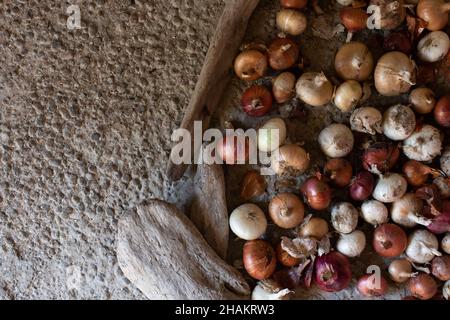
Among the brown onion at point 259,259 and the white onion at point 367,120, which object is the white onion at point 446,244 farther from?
the brown onion at point 259,259

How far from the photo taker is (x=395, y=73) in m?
1.20

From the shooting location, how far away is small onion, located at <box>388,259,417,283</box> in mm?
1249

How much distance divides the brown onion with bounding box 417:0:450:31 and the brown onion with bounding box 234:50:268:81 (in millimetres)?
410

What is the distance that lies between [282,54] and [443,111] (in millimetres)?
424

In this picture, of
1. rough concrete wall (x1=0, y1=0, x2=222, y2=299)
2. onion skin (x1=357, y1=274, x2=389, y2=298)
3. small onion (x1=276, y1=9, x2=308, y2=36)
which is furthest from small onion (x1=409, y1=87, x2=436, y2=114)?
rough concrete wall (x1=0, y1=0, x2=222, y2=299)

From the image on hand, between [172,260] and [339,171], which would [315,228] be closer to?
[339,171]

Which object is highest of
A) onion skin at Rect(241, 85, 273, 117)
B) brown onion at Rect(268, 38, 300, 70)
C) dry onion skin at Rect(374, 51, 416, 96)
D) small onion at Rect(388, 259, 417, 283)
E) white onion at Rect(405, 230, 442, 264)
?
brown onion at Rect(268, 38, 300, 70)

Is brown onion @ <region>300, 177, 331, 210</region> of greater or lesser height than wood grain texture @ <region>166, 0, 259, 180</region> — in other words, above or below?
below

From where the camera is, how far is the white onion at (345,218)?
1230 millimetres

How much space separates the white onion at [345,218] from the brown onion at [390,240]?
64 millimetres

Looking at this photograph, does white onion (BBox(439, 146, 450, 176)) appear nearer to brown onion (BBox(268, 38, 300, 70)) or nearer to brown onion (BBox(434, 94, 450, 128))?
brown onion (BBox(434, 94, 450, 128))

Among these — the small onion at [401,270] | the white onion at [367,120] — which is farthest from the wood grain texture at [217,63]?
the small onion at [401,270]

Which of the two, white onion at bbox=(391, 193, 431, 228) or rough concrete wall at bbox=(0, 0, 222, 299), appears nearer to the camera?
white onion at bbox=(391, 193, 431, 228)

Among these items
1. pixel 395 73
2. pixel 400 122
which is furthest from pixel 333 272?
pixel 395 73
